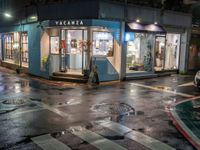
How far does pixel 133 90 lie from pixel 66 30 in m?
6.30

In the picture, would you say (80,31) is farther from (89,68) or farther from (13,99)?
(13,99)

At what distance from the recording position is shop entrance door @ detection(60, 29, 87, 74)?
17042mm

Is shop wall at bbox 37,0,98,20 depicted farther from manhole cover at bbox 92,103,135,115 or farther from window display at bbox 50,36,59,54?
manhole cover at bbox 92,103,135,115

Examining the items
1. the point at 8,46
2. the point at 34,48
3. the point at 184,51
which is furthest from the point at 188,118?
the point at 8,46

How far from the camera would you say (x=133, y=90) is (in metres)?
14.2

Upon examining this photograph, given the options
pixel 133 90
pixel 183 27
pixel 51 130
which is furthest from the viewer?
pixel 183 27

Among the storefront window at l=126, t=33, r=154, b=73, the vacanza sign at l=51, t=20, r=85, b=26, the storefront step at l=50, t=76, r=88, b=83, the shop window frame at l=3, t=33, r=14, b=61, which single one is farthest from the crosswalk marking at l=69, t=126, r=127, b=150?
the shop window frame at l=3, t=33, r=14, b=61

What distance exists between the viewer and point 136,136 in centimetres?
742

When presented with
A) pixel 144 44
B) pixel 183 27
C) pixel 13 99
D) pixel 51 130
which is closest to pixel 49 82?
pixel 13 99

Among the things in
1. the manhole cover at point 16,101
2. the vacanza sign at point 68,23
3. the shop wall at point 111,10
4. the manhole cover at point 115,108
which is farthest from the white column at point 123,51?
the manhole cover at point 16,101

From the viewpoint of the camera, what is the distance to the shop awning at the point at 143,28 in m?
17.3

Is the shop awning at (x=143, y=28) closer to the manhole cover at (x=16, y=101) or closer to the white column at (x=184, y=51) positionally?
the white column at (x=184, y=51)

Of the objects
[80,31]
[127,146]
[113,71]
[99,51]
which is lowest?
[127,146]

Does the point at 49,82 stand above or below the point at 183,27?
below
